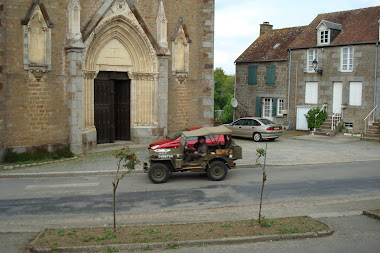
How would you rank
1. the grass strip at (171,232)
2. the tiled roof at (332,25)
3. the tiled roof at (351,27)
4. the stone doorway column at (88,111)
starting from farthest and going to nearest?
1. the tiled roof at (332,25)
2. the tiled roof at (351,27)
3. the stone doorway column at (88,111)
4. the grass strip at (171,232)

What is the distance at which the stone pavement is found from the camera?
15095 mm

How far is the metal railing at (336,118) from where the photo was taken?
87.4 ft

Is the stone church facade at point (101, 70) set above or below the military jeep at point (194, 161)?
above

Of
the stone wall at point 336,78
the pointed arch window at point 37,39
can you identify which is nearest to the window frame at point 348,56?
the stone wall at point 336,78

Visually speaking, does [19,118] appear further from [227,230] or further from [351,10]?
[351,10]

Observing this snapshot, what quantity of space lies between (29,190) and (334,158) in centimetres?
1185

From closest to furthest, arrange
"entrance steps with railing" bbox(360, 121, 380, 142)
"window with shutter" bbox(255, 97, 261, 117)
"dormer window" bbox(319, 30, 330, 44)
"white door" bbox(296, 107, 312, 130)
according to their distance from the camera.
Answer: "entrance steps with railing" bbox(360, 121, 380, 142), "dormer window" bbox(319, 30, 330, 44), "white door" bbox(296, 107, 312, 130), "window with shutter" bbox(255, 97, 261, 117)

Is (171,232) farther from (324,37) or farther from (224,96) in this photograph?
(224,96)

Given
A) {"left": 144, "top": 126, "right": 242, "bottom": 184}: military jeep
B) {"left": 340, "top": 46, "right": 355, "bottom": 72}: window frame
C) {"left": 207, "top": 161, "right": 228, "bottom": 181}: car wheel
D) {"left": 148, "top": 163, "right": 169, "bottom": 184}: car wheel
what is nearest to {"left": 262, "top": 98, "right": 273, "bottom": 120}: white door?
{"left": 340, "top": 46, "right": 355, "bottom": 72}: window frame

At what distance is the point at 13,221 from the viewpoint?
30.9 feet

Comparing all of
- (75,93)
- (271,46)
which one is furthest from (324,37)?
(75,93)

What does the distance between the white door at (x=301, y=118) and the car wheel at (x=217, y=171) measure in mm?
16897

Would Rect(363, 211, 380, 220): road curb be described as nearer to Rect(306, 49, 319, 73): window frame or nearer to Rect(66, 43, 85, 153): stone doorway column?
Rect(66, 43, 85, 153): stone doorway column

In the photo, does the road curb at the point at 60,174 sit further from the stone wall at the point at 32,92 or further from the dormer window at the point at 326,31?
the dormer window at the point at 326,31
